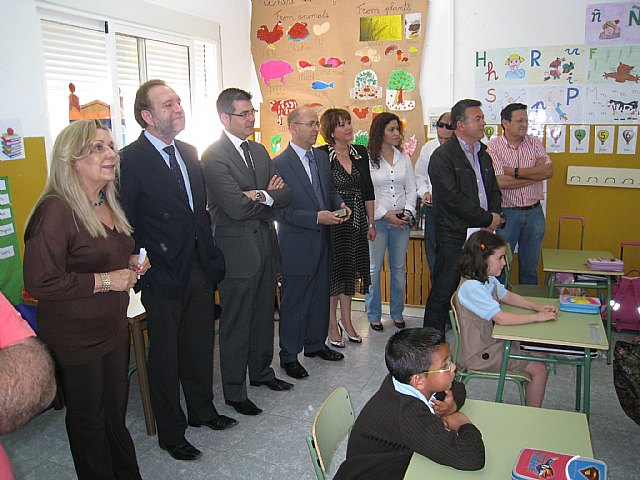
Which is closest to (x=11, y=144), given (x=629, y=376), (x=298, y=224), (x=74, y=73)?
(x=74, y=73)

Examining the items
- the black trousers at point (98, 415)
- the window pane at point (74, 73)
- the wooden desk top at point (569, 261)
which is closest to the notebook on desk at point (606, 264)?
the wooden desk top at point (569, 261)

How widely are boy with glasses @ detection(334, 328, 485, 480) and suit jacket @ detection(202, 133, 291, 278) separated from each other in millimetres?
1431

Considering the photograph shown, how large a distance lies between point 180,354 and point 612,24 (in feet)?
13.4

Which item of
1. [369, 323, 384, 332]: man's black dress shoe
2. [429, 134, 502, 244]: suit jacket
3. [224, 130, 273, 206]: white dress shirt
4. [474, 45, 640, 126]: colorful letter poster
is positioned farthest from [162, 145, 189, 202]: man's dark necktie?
[474, 45, 640, 126]: colorful letter poster

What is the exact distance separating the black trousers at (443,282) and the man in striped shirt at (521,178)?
73 cm

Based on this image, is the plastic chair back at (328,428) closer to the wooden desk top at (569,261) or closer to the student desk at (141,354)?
the student desk at (141,354)

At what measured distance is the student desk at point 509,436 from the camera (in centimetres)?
158

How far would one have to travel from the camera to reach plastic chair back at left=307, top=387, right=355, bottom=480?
1725 mm

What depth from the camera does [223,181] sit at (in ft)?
9.94

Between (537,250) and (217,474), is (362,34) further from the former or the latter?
(217,474)

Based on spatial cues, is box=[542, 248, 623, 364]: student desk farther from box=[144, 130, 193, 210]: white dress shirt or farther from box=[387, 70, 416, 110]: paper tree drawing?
box=[144, 130, 193, 210]: white dress shirt

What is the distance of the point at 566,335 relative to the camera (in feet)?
8.30

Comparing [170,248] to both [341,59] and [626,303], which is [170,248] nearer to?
[341,59]

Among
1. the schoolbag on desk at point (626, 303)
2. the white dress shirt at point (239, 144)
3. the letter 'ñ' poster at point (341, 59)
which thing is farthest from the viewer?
the letter 'ñ' poster at point (341, 59)
